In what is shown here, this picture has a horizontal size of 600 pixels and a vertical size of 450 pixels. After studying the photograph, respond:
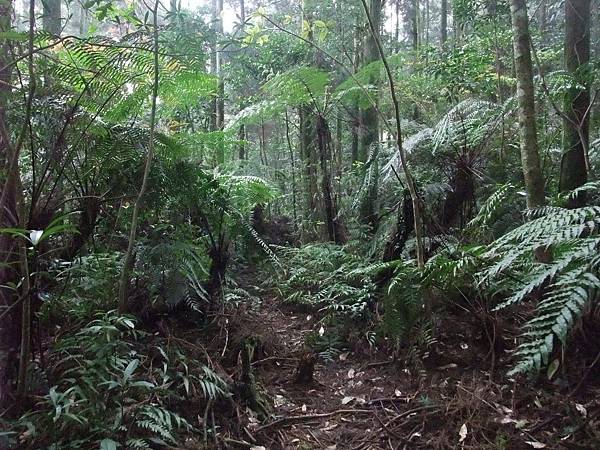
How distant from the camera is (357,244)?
5.55 metres

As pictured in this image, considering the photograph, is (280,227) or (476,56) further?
(280,227)

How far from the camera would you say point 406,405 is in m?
2.86

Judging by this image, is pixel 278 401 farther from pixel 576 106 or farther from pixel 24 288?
pixel 576 106

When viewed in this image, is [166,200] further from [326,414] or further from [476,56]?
[476,56]

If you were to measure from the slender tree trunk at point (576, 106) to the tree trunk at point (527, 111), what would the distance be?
0.73m

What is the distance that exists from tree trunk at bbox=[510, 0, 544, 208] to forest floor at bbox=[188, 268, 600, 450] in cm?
114

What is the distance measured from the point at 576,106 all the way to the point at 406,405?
2893mm

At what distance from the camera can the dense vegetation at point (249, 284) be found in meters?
2.27

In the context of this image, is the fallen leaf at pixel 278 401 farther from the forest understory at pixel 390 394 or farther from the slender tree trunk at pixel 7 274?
the slender tree trunk at pixel 7 274

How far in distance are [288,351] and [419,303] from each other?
3.94 ft

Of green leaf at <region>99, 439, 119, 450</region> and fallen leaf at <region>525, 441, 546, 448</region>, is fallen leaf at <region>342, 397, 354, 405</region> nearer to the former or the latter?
fallen leaf at <region>525, 441, 546, 448</region>

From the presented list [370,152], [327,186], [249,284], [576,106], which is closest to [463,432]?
[576,106]

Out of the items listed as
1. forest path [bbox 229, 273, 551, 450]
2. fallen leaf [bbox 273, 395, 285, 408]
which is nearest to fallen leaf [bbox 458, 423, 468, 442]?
forest path [bbox 229, 273, 551, 450]

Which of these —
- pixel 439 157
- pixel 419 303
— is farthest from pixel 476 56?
pixel 419 303
